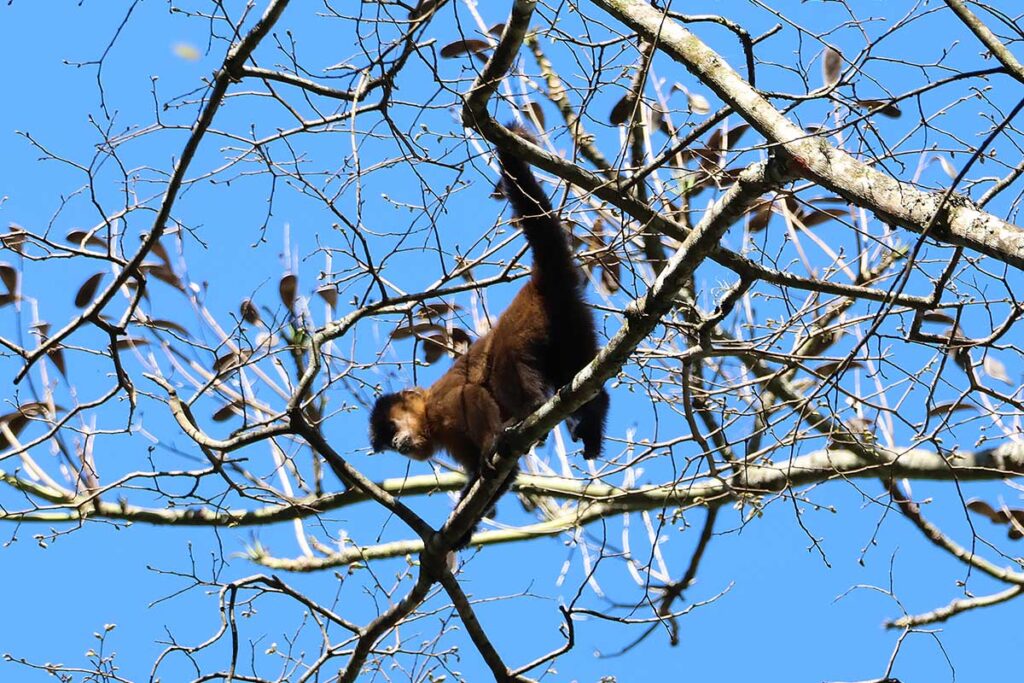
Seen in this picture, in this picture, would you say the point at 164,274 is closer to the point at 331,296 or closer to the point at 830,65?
the point at 331,296

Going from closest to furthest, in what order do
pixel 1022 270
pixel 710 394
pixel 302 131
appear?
1. pixel 1022 270
2. pixel 302 131
3. pixel 710 394

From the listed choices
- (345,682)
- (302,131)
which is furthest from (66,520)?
(302,131)

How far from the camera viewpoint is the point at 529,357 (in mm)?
6410

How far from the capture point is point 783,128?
4.25 metres

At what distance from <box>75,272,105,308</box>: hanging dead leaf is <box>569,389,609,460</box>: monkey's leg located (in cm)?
276

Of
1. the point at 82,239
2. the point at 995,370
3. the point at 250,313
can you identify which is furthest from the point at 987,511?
the point at 82,239

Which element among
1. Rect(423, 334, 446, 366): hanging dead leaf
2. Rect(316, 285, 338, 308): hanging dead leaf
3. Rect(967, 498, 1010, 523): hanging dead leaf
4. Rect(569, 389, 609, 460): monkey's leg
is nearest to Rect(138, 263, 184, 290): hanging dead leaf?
Rect(316, 285, 338, 308): hanging dead leaf

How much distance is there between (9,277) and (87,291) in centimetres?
38

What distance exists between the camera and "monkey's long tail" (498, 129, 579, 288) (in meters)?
5.70

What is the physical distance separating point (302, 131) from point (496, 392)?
7.93 feet

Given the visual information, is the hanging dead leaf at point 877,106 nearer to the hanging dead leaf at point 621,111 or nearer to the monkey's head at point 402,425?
the hanging dead leaf at point 621,111

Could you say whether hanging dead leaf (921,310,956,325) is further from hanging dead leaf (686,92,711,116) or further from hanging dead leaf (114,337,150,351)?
hanging dead leaf (114,337,150,351)

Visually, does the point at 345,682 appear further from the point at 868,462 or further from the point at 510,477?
the point at 868,462

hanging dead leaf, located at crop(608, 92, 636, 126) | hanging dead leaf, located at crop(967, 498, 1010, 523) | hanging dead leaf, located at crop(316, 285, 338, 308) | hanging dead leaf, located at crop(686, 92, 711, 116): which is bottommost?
hanging dead leaf, located at crop(967, 498, 1010, 523)
